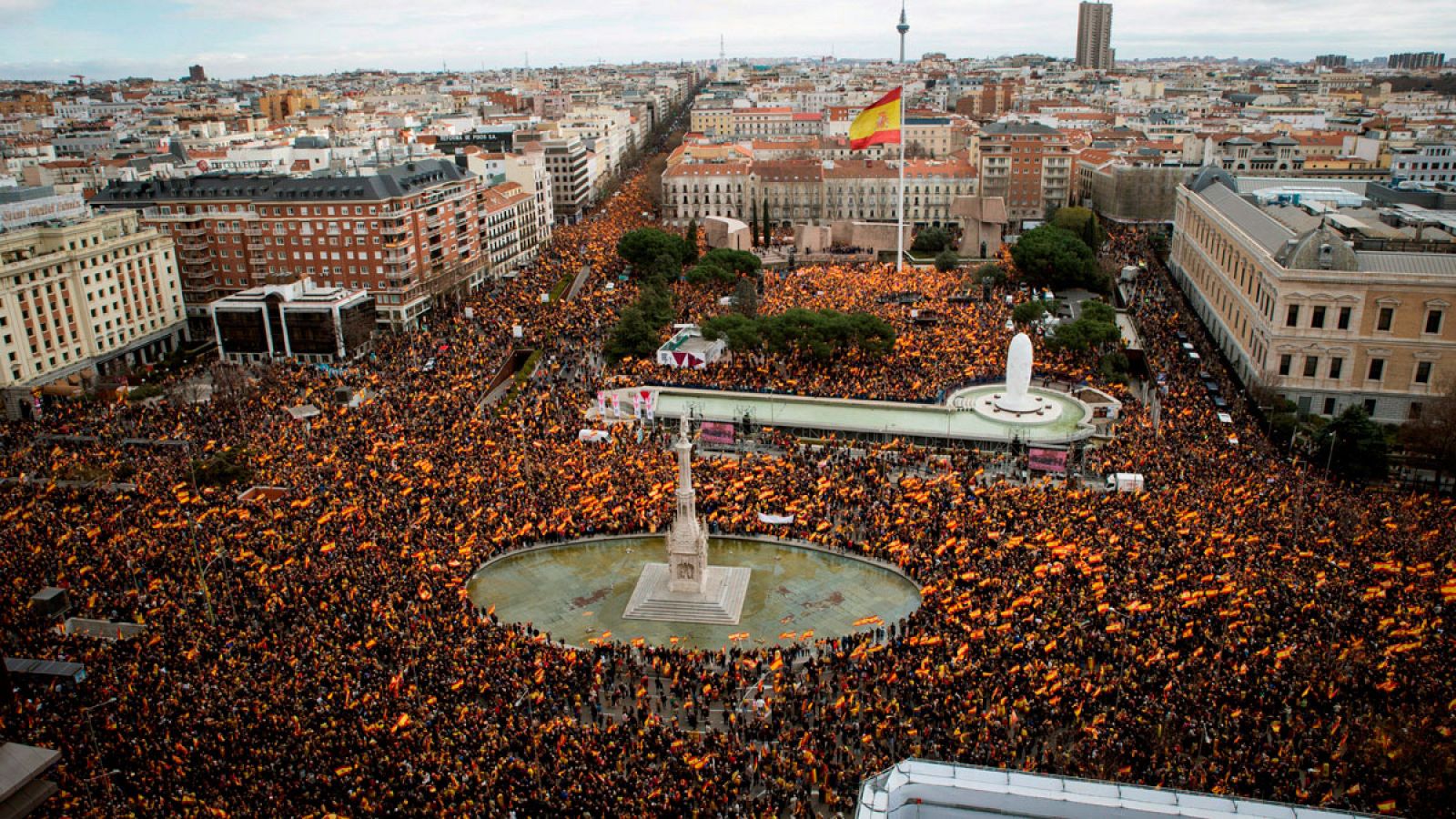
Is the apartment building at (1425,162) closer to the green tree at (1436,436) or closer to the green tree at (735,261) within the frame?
the green tree at (735,261)

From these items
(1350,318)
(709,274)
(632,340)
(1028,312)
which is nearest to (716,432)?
(632,340)

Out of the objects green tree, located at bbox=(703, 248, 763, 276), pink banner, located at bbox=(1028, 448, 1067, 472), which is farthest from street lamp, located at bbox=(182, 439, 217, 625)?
green tree, located at bbox=(703, 248, 763, 276)

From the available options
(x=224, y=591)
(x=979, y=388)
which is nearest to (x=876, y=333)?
(x=979, y=388)

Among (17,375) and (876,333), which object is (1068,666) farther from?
(17,375)

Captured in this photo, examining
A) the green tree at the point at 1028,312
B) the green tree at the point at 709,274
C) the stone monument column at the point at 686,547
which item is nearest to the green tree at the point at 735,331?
the green tree at the point at 1028,312

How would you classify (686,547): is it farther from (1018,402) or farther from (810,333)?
(810,333)
